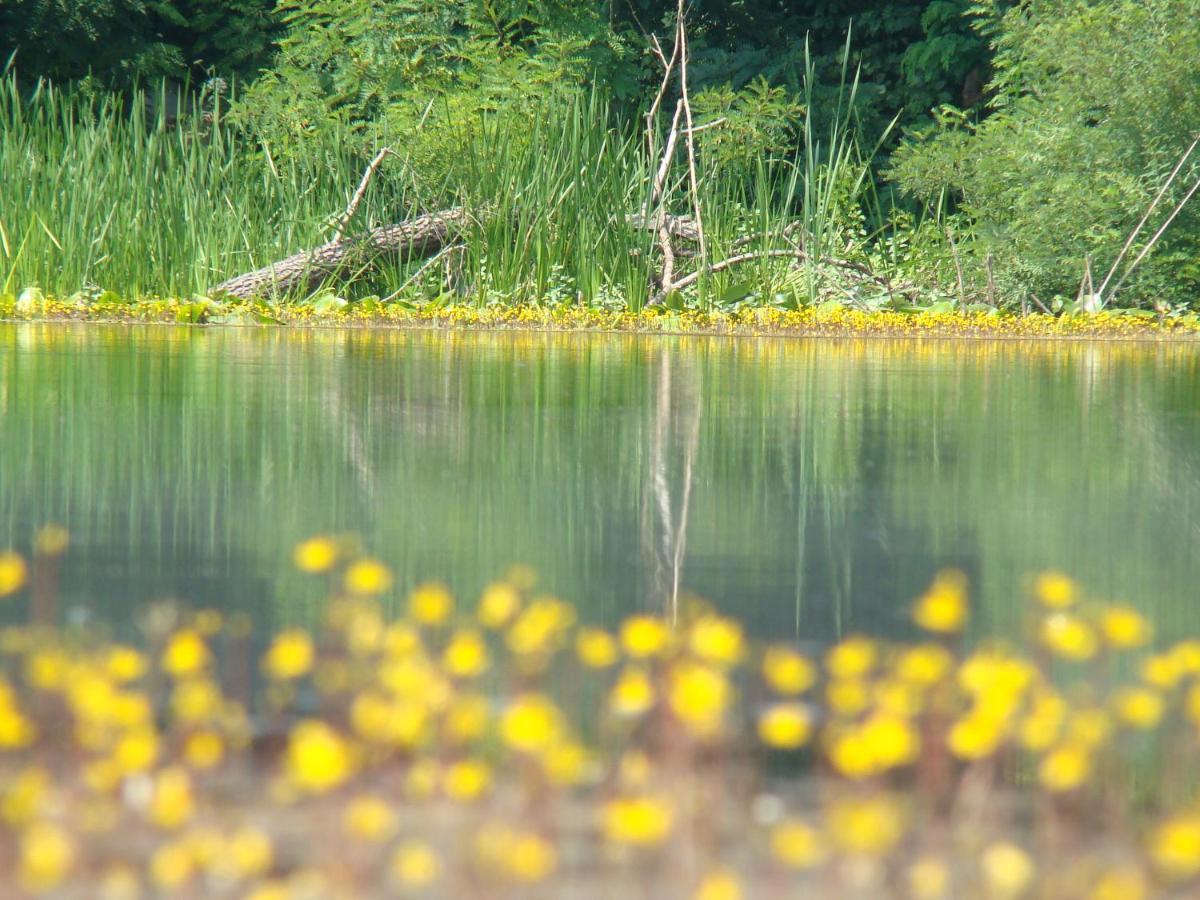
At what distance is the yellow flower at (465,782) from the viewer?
6.30ft

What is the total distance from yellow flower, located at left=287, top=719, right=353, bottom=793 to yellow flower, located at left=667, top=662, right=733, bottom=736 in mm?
378

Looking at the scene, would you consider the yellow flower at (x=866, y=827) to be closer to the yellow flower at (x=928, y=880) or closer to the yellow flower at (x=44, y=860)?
the yellow flower at (x=928, y=880)

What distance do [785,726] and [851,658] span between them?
240 mm

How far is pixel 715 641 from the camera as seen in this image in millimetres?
2193

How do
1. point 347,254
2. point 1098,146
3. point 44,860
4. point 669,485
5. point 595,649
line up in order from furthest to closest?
1. point 1098,146
2. point 347,254
3. point 669,485
4. point 595,649
5. point 44,860

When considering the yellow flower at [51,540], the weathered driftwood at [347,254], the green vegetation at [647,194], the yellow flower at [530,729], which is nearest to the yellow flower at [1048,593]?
the yellow flower at [530,729]

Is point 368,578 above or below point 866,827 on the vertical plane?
above

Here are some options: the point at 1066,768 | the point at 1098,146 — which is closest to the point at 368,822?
the point at 1066,768

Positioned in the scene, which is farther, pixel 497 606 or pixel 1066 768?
pixel 497 606

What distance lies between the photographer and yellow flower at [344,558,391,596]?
2441 millimetres

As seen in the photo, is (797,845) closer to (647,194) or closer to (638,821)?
(638,821)

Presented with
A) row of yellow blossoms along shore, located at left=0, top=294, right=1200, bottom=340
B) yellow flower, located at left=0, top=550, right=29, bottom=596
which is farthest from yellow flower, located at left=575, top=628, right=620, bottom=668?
row of yellow blossoms along shore, located at left=0, top=294, right=1200, bottom=340

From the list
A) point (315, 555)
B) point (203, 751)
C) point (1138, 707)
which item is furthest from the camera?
point (315, 555)

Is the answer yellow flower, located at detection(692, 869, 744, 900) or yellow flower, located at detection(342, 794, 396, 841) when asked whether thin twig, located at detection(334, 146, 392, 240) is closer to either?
yellow flower, located at detection(342, 794, 396, 841)
